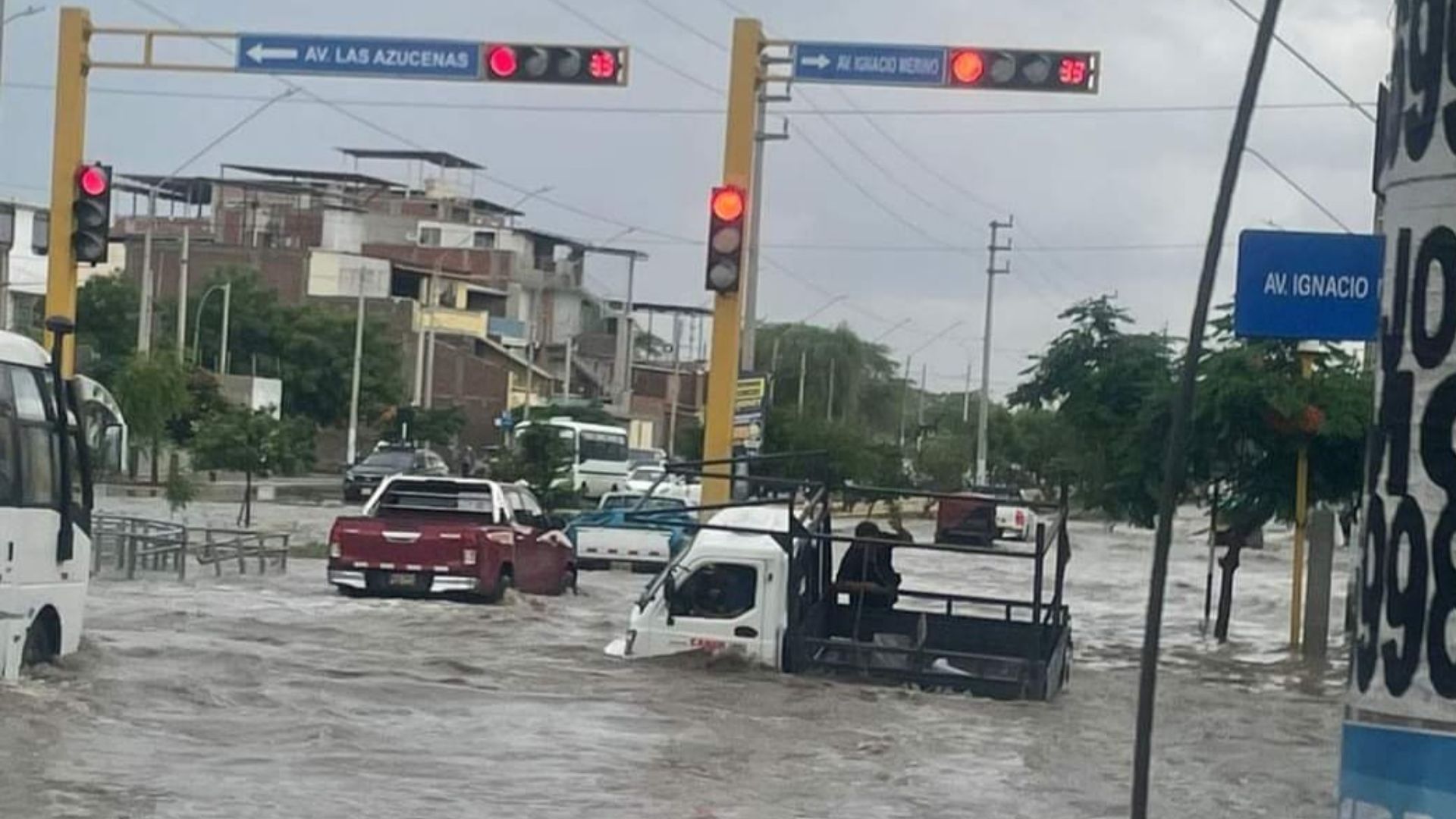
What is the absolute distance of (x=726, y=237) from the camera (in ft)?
72.1

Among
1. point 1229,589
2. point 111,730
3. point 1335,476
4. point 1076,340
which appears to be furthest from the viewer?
point 1076,340

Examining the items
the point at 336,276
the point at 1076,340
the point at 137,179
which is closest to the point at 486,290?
the point at 336,276

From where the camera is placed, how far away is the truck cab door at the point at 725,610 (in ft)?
71.3

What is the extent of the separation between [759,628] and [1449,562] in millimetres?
17125

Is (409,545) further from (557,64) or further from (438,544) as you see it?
(557,64)

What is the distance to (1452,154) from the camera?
483 centimetres

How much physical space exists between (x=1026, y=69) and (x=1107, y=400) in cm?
1253

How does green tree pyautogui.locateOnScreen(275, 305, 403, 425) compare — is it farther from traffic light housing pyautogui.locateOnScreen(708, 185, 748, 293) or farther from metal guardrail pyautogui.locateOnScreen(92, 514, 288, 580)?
traffic light housing pyautogui.locateOnScreen(708, 185, 748, 293)

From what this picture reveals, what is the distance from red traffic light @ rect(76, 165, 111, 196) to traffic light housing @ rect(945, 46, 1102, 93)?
840 cm

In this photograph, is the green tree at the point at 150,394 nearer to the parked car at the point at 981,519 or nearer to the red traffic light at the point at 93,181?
the parked car at the point at 981,519

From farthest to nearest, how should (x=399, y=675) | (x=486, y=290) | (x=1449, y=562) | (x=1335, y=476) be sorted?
1. (x=486, y=290)
2. (x=1335, y=476)
3. (x=399, y=675)
4. (x=1449, y=562)

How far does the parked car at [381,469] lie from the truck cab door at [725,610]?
123 ft

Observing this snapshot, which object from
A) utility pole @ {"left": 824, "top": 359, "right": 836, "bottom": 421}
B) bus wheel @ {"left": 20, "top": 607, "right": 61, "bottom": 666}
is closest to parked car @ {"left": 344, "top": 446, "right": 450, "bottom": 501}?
bus wheel @ {"left": 20, "top": 607, "right": 61, "bottom": 666}

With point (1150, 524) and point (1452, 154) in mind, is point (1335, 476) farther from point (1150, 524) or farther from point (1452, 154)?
point (1452, 154)
